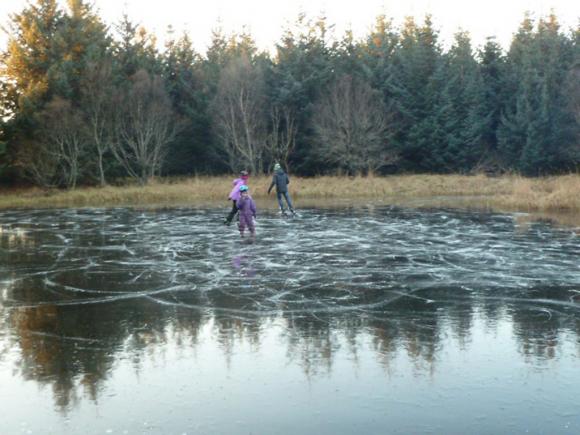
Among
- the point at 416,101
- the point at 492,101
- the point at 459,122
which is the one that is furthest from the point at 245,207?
the point at 492,101

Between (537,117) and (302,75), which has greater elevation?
(302,75)

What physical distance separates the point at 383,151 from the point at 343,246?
3102 cm

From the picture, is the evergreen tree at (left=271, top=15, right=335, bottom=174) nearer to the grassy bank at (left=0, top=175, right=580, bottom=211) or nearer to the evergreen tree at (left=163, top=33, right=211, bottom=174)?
the evergreen tree at (left=163, top=33, right=211, bottom=174)

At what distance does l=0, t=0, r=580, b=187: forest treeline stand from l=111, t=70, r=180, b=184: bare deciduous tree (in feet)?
0.39

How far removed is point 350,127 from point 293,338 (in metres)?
34.9

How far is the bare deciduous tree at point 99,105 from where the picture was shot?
38.5 metres

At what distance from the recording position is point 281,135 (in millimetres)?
45000

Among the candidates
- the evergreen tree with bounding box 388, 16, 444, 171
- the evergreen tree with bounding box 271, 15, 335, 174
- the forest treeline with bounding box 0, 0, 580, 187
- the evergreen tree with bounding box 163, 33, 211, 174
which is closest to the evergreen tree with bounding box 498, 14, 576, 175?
the forest treeline with bounding box 0, 0, 580, 187

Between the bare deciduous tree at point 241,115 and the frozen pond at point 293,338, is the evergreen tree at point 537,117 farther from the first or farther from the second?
the frozen pond at point 293,338

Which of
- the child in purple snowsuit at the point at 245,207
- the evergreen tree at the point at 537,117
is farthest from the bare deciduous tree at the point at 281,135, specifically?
the child in purple snowsuit at the point at 245,207

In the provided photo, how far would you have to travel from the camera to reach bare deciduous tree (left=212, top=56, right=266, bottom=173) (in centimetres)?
4153

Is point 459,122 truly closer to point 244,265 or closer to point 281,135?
point 281,135

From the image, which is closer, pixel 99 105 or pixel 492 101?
pixel 99 105

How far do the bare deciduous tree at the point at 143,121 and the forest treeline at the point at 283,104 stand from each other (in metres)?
0.12
